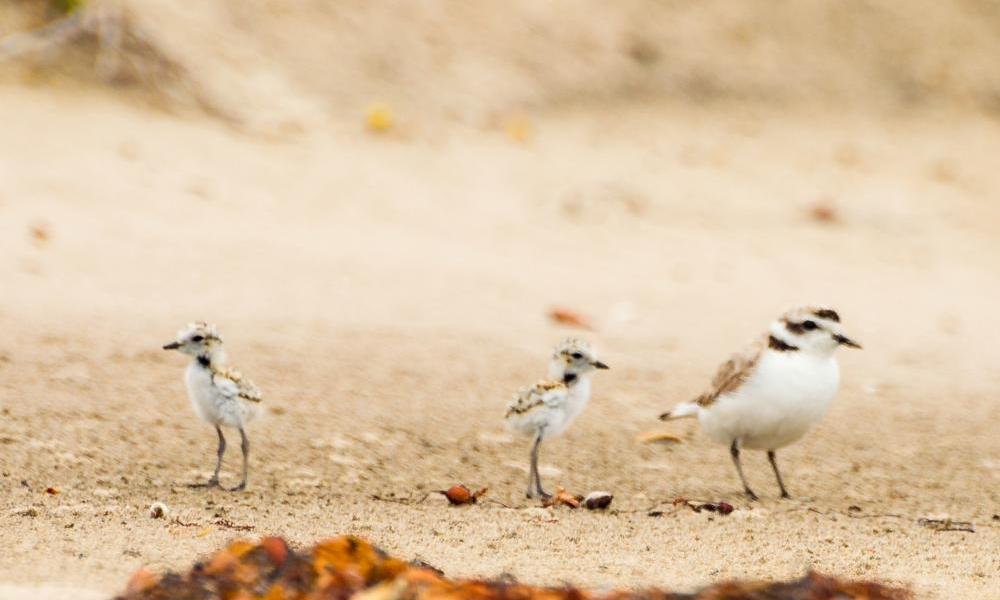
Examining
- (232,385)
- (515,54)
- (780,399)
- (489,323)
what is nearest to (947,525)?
(780,399)

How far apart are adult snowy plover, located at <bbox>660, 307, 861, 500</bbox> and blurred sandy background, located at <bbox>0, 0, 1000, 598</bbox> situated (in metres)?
0.29

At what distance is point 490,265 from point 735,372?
15.1 ft

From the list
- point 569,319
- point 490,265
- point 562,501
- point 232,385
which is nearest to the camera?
point 562,501

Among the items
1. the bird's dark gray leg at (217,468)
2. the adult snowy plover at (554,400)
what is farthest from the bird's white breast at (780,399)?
the bird's dark gray leg at (217,468)

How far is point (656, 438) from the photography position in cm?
787

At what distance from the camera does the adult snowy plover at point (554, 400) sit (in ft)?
22.5

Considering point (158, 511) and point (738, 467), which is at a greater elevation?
point (738, 467)

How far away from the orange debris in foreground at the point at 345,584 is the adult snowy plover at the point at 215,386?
2.19 m

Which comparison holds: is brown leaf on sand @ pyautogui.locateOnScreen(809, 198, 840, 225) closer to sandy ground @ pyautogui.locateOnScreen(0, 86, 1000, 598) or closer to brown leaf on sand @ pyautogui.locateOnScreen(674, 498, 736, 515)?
sandy ground @ pyautogui.locateOnScreen(0, 86, 1000, 598)

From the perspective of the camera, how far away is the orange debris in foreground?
13.8 feet

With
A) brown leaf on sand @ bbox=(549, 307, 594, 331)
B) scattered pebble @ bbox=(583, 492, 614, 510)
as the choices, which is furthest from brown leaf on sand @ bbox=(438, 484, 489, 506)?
brown leaf on sand @ bbox=(549, 307, 594, 331)

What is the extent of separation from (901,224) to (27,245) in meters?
7.64

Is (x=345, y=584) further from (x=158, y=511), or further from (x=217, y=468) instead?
(x=217, y=468)

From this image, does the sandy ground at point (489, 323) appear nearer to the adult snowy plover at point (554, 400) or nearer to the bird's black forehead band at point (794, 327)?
the adult snowy plover at point (554, 400)
